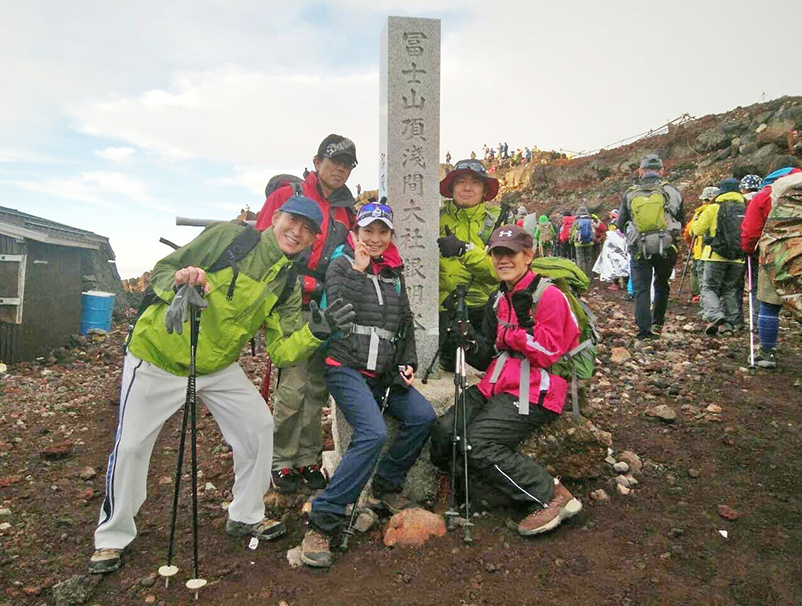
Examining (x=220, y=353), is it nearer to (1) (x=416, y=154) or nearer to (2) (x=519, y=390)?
(2) (x=519, y=390)

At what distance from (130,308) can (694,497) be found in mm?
16689

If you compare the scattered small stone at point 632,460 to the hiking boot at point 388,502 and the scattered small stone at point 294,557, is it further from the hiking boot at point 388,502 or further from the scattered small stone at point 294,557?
the scattered small stone at point 294,557

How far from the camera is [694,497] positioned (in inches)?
171

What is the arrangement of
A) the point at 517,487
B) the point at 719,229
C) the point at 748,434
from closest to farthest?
1. the point at 517,487
2. the point at 748,434
3. the point at 719,229

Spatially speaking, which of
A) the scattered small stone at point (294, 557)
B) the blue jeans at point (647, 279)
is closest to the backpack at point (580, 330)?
the scattered small stone at point (294, 557)

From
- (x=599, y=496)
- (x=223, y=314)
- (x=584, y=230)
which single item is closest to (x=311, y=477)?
(x=223, y=314)

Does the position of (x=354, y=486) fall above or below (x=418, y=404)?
below

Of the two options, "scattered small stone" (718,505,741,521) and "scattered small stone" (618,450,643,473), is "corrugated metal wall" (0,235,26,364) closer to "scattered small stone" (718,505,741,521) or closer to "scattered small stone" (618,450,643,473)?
"scattered small stone" (618,450,643,473)

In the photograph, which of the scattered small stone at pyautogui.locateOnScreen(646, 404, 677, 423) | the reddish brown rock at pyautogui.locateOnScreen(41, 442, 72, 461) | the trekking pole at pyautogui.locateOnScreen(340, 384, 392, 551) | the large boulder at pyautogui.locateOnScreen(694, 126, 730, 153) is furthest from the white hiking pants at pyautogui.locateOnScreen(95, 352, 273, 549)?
the large boulder at pyautogui.locateOnScreen(694, 126, 730, 153)

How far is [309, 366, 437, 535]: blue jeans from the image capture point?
363cm

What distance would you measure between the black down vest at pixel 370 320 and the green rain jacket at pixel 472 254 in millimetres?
1133

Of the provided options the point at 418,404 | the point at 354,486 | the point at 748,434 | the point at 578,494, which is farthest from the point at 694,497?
the point at 354,486

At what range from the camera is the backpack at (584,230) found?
16.6 m

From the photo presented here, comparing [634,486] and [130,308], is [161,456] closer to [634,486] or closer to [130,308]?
A: [634,486]
